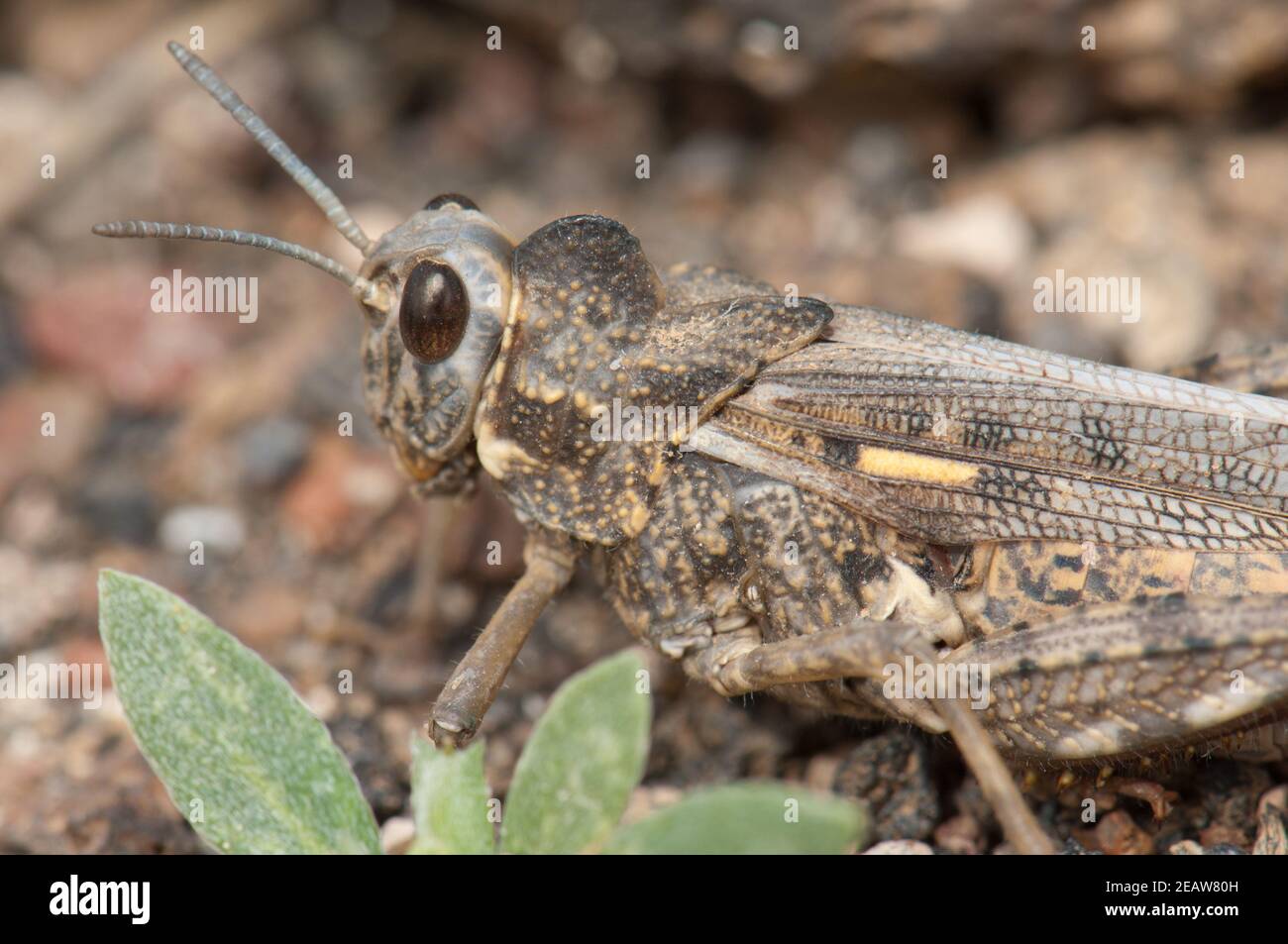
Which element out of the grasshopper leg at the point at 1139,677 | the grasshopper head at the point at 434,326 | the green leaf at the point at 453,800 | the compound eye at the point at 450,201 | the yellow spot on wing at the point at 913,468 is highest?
the compound eye at the point at 450,201

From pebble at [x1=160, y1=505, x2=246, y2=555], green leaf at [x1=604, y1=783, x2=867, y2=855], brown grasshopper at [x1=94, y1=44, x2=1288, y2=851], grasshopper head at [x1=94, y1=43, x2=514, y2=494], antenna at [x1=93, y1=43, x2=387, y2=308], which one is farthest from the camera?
pebble at [x1=160, y1=505, x2=246, y2=555]

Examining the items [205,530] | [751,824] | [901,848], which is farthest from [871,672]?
[205,530]

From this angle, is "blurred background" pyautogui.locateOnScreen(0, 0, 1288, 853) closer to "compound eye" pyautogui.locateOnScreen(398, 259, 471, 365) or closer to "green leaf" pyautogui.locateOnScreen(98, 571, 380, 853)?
"green leaf" pyautogui.locateOnScreen(98, 571, 380, 853)

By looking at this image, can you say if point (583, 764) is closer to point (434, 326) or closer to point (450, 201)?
point (434, 326)

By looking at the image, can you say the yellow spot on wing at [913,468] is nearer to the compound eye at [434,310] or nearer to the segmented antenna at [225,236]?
the compound eye at [434,310]

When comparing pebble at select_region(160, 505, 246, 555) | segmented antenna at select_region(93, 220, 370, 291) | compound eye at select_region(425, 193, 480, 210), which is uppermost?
compound eye at select_region(425, 193, 480, 210)

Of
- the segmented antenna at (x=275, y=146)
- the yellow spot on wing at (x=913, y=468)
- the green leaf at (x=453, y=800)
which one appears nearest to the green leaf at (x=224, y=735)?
the green leaf at (x=453, y=800)

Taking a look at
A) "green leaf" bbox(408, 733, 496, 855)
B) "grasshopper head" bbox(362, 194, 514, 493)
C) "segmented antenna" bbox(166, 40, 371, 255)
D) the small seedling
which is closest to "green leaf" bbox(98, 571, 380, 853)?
the small seedling

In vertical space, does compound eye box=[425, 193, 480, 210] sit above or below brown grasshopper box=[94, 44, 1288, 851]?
above

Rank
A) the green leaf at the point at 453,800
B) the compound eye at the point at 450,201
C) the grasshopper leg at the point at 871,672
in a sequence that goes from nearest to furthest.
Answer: the green leaf at the point at 453,800 → the grasshopper leg at the point at 871,672 → the compound eye at the point at 450,201
